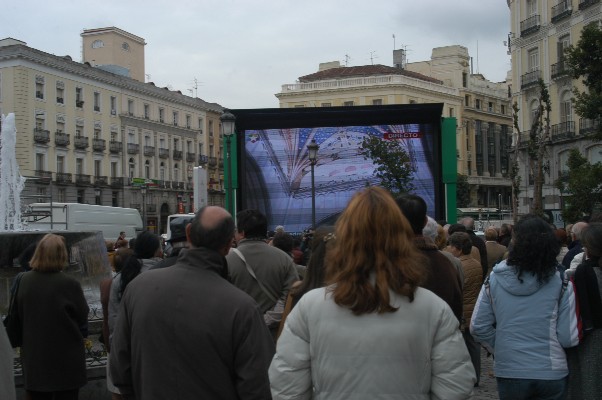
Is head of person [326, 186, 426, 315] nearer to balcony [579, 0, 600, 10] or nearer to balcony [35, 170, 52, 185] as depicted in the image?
balcony [579, 0, 600, 10]

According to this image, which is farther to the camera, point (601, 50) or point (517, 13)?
point (517, 13)

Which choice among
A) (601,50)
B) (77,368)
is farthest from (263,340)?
(601,50)

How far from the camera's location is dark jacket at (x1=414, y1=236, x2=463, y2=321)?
181 inches

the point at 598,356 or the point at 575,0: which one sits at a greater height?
the point at 575,0

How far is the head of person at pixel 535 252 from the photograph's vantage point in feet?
14.7

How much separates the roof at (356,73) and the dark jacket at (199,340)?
237ft

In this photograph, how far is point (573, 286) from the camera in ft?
15.4

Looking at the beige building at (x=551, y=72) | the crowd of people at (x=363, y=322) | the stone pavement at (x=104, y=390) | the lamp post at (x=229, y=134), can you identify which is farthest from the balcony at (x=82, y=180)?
the crowd of people at (x=363, y=322)

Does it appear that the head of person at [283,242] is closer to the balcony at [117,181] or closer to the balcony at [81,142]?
the balcony at [81,142]

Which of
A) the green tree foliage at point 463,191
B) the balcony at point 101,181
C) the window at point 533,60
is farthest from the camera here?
the green tree foliage at point 463,191

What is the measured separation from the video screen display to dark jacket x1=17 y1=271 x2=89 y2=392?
521 inches

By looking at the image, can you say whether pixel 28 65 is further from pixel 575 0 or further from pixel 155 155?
pixel 575 0

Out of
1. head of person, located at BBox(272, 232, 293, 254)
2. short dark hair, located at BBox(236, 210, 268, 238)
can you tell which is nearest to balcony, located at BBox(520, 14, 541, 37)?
head of person, located at BBox(272, 232, 293, 254)

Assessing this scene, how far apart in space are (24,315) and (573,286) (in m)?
3.83
